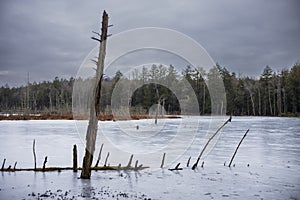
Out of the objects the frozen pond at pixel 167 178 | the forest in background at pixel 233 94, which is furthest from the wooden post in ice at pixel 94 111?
the forest in background at pixel 233 94

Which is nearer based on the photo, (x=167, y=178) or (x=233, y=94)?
(x=167, y=178)

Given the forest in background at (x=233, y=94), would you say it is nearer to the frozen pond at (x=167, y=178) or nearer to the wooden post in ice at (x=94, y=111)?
the frozen pond at (x=167, y=178)

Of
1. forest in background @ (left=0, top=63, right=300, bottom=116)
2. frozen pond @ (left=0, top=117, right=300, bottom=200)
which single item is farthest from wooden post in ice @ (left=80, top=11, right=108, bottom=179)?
forest in background @ (left=0, top=63, right=300, bottom=116)

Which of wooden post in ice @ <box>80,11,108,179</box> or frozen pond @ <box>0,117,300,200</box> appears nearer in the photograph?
frozen pond @ <box>0,117,300,200</box>

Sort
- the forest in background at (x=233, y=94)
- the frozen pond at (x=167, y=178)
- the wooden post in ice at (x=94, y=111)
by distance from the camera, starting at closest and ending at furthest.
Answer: the frozen pond at (x=167, y=178) < the wooden post in ice at (x=94, y=111) < the forest in background at (x=233, y=94)

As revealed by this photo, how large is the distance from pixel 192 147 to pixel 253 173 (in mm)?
4857

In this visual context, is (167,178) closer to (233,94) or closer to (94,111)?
(94,111)

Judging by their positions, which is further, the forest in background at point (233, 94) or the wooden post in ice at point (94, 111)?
the forest in background at point (233, 94)

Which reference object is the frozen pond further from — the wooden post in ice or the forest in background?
the forest in background

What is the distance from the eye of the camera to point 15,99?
87.2 metres

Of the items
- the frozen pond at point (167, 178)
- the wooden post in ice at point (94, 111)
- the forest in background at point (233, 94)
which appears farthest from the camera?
the forest in background at point (233, 94)

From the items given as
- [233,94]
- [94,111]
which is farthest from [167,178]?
[233,94]

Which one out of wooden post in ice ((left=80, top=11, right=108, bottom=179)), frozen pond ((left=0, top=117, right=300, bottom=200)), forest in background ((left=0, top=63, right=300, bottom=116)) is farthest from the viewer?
forest in background ((left=0, top=63, right=300, bottom=116))

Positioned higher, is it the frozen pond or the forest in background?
the forest in background
